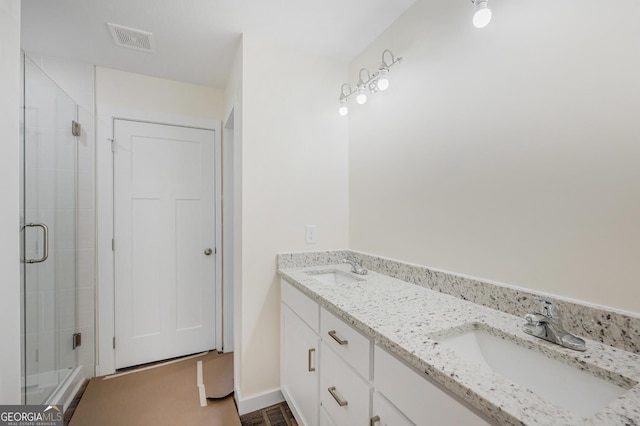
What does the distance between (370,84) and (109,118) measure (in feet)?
6.59

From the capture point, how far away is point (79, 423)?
1570 mm

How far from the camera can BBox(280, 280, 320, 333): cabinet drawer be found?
1271mm

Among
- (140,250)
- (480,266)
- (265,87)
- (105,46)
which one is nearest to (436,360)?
(480,266)

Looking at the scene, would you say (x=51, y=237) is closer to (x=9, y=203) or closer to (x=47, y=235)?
(x=47, y=235)

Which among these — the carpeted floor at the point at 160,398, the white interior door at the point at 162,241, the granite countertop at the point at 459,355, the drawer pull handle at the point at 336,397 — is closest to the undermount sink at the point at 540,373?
the granite countertop at the point at 459,355

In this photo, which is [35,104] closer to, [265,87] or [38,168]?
[38,168]

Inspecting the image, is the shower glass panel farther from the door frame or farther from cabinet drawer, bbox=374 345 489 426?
cabinet drawer, bbox=374 345 489 426

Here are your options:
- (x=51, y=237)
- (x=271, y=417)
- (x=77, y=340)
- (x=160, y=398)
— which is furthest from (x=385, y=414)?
(x=77, y=340)

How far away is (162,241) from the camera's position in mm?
2244

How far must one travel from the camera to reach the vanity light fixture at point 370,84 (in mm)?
1487

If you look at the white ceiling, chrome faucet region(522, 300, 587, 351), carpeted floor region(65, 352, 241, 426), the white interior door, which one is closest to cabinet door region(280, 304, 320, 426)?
carpeted floor region(65, 352, 241, 426)

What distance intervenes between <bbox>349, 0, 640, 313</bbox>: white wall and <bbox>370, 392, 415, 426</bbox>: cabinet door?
2.17 feet

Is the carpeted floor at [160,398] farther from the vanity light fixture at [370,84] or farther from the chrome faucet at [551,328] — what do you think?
the vanity light fixture at [370,84]

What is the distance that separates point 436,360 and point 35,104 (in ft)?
7.92
